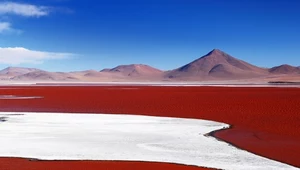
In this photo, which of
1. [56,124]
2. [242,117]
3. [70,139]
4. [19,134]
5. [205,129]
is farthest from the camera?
[242,117]

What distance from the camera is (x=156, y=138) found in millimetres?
13633

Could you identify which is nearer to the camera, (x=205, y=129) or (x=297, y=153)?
(x=297, y=153)

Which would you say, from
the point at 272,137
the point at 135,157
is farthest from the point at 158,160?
the point at 272,137

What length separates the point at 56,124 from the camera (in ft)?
57.0

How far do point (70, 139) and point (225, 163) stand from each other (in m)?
5.79

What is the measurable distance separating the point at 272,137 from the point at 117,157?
627 centimetres

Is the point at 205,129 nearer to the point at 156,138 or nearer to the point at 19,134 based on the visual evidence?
the point at 156,138

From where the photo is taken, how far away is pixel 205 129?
15.8m

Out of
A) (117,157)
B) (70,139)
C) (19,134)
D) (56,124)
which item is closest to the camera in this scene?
(117,157)

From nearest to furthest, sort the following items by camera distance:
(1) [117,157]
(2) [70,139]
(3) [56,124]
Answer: (1) [117,157] → (2) [70,139] → (3) [56,124]

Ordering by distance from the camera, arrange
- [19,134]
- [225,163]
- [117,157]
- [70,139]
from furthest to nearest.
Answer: [19,134] < [70,139] < [117,157] < [225,163]

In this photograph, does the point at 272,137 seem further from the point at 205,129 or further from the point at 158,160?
the point at 158,160

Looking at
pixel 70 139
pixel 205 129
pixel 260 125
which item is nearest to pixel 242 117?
pixel 260 125

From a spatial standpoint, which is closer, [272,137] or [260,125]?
[272,137]
